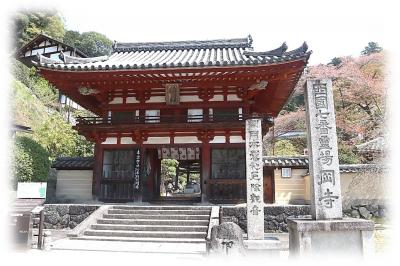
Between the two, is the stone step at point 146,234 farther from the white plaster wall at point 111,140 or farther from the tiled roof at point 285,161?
the tiled roof at point 285,161

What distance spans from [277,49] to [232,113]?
3.21m

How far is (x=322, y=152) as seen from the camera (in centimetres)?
680

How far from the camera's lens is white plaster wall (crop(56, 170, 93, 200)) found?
14828mm

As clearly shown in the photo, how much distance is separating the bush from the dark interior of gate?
5738 mm

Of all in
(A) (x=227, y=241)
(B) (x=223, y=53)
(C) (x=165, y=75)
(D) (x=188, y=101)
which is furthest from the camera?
(B) (x=223, y=53)

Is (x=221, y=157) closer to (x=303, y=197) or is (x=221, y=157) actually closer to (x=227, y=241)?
(x=303, y=197)

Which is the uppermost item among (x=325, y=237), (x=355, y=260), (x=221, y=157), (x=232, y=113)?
(x=232, y=113)

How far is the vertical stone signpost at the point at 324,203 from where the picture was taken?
6.22 meters

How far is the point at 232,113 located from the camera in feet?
46.2

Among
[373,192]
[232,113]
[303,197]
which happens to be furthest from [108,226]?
[373,192]

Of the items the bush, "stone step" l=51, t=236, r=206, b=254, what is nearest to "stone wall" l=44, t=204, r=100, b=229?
"stone step" l=51, t=236, r=206, b=254

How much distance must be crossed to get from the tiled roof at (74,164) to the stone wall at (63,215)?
269 centimetres

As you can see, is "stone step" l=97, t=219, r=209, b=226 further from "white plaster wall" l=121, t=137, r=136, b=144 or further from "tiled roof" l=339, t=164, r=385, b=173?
"tiled roof" l=339, t=164, r=385, b=173

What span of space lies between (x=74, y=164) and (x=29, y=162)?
5.29 meters
